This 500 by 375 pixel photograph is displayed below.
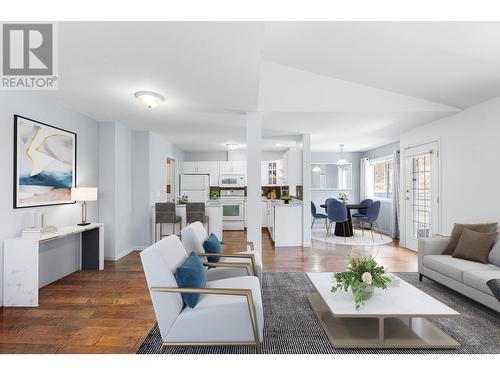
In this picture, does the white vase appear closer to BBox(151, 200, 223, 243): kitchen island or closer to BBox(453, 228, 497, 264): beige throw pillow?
BBox(453, 228, 497, 264): beige throw pillow

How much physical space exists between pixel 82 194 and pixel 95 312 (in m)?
1.86

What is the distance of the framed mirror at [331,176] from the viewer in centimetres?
907

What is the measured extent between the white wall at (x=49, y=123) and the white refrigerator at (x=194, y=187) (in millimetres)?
3285

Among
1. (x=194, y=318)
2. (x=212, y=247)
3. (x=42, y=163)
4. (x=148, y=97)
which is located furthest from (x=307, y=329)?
(x=42, y=163)

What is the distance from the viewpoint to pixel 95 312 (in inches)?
113

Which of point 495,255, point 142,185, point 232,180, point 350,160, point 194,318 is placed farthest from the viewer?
point 350,160

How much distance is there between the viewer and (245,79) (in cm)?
304

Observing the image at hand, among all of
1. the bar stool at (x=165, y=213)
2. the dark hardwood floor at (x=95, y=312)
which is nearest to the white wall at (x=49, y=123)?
the dark hardwood floor at (x=95, y=312)

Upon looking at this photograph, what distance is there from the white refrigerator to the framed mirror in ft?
11.2

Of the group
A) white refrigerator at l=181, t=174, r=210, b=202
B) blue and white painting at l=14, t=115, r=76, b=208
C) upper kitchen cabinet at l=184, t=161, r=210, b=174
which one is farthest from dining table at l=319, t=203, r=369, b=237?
blue and white painting at l=14, t=115, r=76, b=208

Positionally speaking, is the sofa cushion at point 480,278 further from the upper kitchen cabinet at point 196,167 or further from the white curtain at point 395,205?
the upper kitchen cabinet at point 196,167

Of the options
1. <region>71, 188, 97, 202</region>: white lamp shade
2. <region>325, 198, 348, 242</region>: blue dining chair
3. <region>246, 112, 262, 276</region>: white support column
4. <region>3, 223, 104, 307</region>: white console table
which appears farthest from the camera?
<region>325, 198, 348, 242</region>: blue dining chair

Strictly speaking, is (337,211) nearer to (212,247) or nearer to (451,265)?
(451,265)

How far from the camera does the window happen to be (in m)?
7.64
